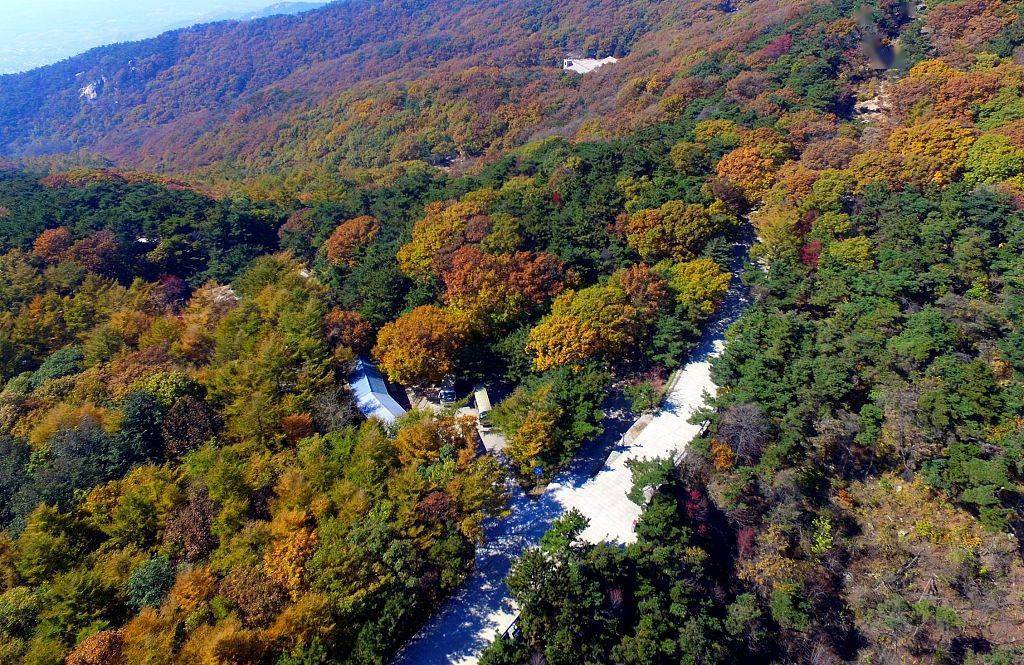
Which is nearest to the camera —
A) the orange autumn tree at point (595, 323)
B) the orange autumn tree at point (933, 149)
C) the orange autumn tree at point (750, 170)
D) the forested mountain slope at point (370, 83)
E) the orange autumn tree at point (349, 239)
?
the orange autumn tree at point (595, 323)

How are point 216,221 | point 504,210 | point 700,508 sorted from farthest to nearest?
point 216,221 → point 504,210 → point 700,508

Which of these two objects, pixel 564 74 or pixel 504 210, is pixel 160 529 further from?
pixel 564 74

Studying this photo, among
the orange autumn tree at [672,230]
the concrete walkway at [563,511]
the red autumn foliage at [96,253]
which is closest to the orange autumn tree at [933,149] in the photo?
the orange autumn tree at [672,230]

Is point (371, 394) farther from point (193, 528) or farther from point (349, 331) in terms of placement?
point (193, 528)

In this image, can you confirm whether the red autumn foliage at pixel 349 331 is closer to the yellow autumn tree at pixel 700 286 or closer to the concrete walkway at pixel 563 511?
the concrete walkway at pixel 563 511

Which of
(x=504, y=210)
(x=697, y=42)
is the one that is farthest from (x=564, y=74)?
(x=504, y=210)

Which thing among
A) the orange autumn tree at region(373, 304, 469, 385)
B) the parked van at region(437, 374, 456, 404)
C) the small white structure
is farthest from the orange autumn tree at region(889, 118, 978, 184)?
the small white structure

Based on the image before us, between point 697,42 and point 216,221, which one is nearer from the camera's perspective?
point 216,221

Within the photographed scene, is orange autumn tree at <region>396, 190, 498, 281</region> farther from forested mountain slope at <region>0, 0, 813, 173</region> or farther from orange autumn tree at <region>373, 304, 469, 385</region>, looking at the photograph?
forested mountain slope at <region>0, 0, 813, 173</region>
